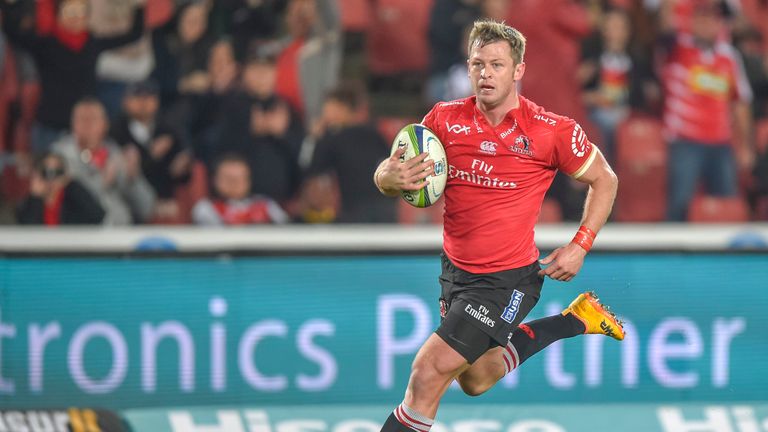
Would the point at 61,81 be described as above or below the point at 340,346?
above

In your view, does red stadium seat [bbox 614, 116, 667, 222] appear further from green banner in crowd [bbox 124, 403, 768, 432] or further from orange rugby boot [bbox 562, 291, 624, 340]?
orange rugby boot [bbox 562, 291, 624, 340]

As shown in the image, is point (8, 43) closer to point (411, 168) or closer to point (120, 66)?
point (120, 66)

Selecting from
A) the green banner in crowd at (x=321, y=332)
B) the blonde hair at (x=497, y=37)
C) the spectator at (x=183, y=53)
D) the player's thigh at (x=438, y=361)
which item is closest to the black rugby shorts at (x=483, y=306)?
the player's thigh at (x=438, y=361)

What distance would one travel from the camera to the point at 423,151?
533 cm

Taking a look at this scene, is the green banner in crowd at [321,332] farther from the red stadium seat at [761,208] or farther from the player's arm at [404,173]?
the red stadium seat at [761,208]

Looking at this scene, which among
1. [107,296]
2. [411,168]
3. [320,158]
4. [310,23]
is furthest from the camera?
[310,23]

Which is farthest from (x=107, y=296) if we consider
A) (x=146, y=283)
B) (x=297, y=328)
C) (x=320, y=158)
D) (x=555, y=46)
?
(x=555, y=46)

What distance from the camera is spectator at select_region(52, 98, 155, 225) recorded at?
8.75 m

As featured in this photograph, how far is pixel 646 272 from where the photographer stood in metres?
7.03

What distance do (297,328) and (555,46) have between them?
3707 mm

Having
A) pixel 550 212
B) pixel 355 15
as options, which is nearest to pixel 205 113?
pixel 355 15

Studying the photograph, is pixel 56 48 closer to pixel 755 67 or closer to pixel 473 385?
pixel 473 385

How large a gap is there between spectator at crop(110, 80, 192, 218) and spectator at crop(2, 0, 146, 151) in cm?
37

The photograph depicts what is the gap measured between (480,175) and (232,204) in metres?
3.58
